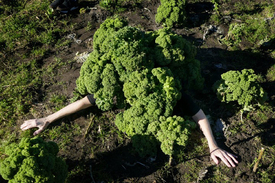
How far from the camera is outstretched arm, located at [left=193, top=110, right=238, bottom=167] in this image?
15.9ft

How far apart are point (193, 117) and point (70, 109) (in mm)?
2744

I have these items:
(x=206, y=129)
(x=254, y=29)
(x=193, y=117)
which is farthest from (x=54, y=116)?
(x=254, y=29)

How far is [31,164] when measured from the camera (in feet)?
12.8

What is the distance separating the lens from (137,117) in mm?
4734

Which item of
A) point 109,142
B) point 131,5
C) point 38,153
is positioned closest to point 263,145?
point 109,142

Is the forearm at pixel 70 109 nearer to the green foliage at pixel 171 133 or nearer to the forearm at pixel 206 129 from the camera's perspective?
the green foliage at pixel 171 133

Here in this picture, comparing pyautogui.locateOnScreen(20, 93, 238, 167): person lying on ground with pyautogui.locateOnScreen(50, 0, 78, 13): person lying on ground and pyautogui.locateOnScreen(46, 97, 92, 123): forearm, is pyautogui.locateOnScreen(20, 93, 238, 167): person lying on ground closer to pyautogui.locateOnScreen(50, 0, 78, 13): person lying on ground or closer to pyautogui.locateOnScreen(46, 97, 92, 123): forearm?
pyautogui.locateOnScreen(46, 97, 92, 123): forearm

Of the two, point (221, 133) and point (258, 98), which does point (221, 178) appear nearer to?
point (221, 133)

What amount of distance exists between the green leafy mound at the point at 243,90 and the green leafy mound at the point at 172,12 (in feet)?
8.50

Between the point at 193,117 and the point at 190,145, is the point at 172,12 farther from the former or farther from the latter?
the point at 190,145

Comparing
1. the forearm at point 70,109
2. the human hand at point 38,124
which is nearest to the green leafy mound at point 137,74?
the forearm at point 70,109

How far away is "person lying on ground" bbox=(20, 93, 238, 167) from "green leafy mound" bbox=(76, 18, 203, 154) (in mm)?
382

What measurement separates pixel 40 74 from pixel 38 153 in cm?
324

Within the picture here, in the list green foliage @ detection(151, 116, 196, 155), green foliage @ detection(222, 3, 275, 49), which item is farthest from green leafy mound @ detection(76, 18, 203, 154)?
green foliage @ detection(222, 3, 275, 49)
